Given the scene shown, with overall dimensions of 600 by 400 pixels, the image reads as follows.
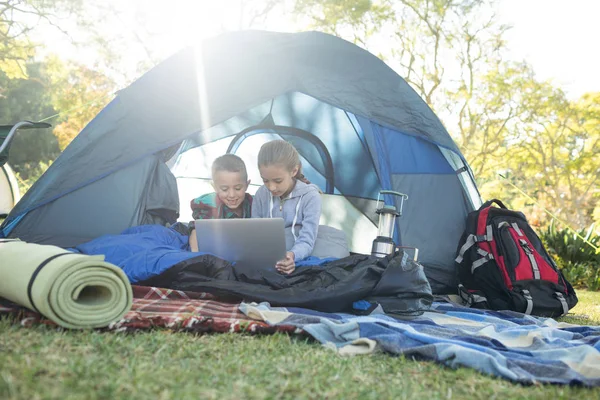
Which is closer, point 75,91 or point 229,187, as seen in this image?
point 229,187

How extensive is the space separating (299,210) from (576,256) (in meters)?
3.96

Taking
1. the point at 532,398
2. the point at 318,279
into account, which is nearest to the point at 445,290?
the point at 318,279

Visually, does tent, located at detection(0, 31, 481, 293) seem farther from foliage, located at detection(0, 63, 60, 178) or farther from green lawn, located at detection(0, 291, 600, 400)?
foliage, located at detection(0, 63, 60, 178)

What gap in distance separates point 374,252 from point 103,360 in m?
1.78

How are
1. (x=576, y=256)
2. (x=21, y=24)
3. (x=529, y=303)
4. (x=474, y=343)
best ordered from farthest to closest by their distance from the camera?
1. (x=21, y=24)
2. (x=576, y=256)
3. (x=529, y=303)
4. (x=474, y=343)

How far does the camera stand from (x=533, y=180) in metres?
10.8

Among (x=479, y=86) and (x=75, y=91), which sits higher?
(x=479, y=86)

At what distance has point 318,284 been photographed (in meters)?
2.23

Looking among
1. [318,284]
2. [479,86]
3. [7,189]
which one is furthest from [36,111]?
[318,284]

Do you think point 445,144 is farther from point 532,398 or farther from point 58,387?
point 58,387

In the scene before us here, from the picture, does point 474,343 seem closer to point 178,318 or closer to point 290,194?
point 178,318

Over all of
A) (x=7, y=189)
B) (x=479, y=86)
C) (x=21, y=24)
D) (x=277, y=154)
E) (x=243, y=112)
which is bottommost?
(x=7, y=189)

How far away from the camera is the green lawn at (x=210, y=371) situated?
108 cm

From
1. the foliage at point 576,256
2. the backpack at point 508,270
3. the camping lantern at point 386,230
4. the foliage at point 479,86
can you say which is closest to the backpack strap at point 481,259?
the backpack at point 508,270
